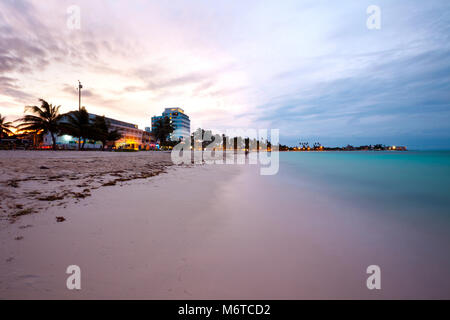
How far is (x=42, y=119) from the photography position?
28453 mm

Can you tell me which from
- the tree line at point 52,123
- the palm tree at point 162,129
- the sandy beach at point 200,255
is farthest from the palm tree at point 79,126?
the sandy beach at point 200,255

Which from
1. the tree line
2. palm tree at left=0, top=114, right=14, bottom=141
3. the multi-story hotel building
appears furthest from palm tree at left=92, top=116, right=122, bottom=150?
the multi-story hotel building

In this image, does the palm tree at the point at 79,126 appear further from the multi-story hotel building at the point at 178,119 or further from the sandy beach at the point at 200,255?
the multi-story hotel building at the point at 178,119

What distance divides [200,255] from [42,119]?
3933 cm

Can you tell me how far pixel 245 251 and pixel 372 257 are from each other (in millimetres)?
2368

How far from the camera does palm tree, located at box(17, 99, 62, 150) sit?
27672mm

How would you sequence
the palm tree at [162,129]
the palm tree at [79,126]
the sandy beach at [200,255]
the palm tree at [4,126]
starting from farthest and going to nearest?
the palm tree at [162,129] < the palm tree at [4,126] < the palm tree at [79,126] < the sandy beach at [200,255]

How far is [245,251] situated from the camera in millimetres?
3100

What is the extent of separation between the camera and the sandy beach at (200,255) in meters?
2.18

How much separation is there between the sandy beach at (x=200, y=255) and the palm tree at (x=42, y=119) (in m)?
34.4

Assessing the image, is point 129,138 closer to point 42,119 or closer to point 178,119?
point 42,119

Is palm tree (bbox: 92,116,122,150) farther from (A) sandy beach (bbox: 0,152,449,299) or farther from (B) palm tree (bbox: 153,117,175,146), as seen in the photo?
(A) sandy beach (bbox: 0,152,449,299)

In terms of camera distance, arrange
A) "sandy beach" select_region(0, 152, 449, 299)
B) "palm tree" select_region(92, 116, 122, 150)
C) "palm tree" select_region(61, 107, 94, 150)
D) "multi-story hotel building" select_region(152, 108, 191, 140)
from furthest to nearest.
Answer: "multi-story hotel building" select_region(152, 108, 191, 140)
"palm tree" select_region(92, 116, 122, 150)
"palm tree" select_region(61, 107, 94, 150)
"sandy beach" select_region(0, 152, 449, 299)

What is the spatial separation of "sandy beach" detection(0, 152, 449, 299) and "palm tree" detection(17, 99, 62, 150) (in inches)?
1356
